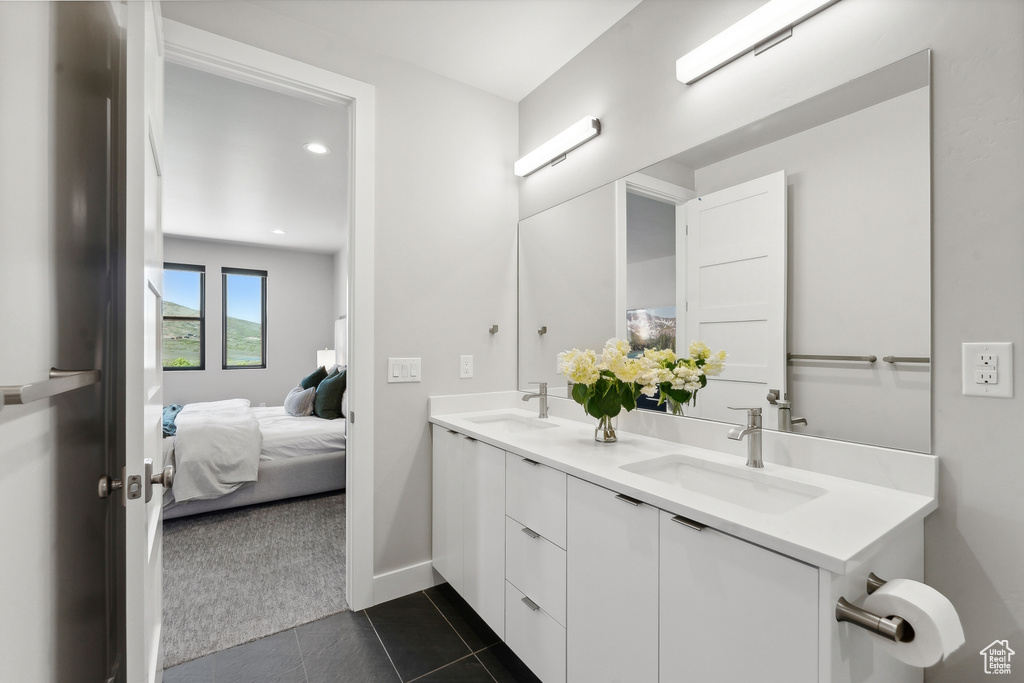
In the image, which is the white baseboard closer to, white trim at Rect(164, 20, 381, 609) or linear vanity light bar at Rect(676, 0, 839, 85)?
white trim at Rect(164, 20, 381, 609)

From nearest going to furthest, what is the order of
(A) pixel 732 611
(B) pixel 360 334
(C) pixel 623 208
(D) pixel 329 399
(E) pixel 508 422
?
(A) pixel 732 611 < (C) pixel 623 208 < (B) pixel 360 334 < (E) pixel 508 422 < (D) pixel 329 399

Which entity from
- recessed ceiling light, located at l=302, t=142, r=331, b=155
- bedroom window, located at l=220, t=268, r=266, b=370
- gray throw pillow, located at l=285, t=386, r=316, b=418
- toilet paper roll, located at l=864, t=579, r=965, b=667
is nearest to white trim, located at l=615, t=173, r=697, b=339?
toilet paper roll, located at l=864, t=579, r=965, b=667

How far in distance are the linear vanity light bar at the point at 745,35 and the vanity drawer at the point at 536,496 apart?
55.5 inches

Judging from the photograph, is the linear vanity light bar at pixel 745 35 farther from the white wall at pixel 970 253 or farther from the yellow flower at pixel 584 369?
the yellow flower at pixel 584 369

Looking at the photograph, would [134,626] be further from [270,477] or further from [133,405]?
[270,477]

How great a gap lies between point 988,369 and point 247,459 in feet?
12.2

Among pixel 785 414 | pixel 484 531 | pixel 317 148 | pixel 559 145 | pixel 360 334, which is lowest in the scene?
pixel 484 531

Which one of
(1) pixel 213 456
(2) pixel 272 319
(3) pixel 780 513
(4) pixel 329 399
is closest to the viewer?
(3) pixel 780 513

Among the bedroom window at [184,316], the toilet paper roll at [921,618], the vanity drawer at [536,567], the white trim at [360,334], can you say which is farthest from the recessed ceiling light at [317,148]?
the bedroom window at [184,316]

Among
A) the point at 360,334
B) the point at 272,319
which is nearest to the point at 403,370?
the point at 360,334

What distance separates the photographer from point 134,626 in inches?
37.8

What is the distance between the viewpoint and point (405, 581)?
2.16 m

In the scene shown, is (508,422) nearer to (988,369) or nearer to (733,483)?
(733,483)

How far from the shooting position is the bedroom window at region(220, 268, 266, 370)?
19.8 feet
